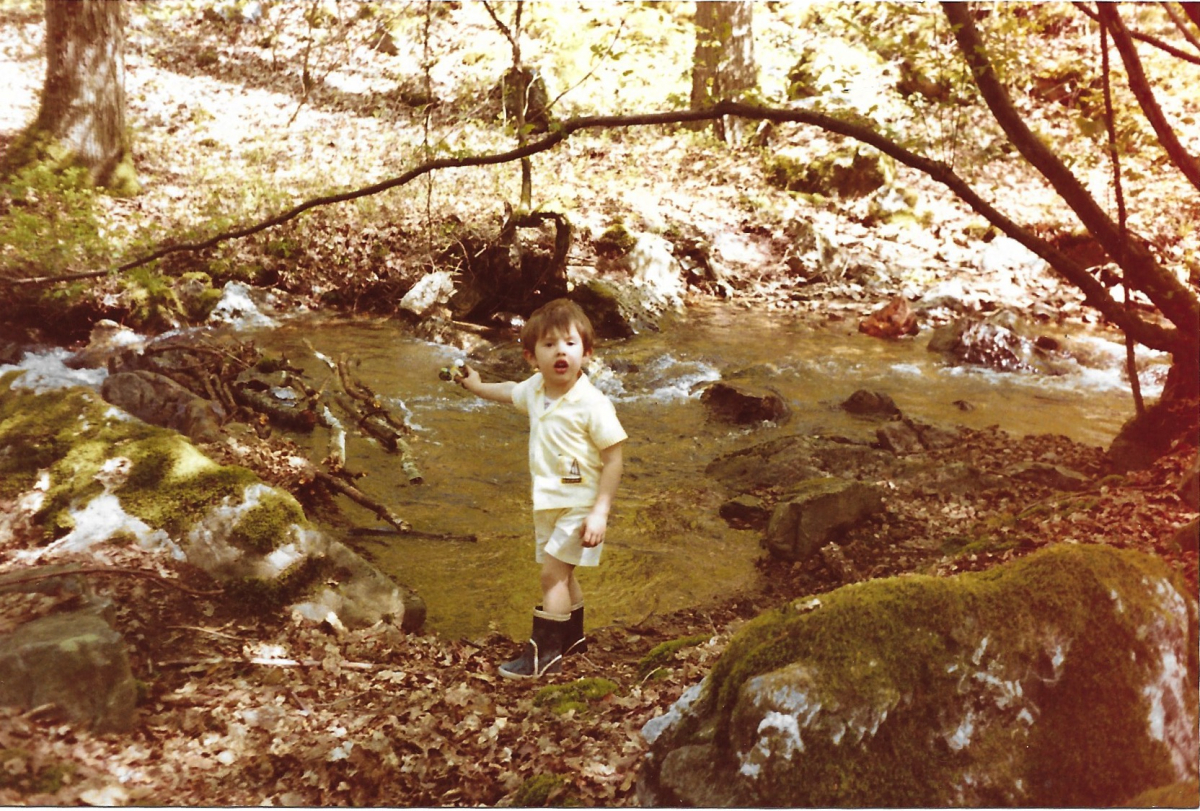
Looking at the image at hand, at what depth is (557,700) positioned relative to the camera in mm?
2955

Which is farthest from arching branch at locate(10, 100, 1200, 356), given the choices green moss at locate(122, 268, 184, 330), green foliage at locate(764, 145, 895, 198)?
green foliage at locate(764, 145, 895, 198)

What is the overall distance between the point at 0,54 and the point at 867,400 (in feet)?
46.3

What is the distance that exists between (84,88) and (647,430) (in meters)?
9.31

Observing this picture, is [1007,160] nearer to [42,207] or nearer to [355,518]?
[355,518]

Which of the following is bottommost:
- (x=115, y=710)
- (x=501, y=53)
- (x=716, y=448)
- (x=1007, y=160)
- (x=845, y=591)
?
(x=716, y=448)

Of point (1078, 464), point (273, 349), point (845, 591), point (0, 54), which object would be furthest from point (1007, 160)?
point (0, 54)

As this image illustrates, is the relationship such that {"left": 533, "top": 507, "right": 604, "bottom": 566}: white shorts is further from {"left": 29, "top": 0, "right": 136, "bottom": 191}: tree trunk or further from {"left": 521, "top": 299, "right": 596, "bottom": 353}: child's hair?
{"left": 29, "top": 0, "right": 136, "bottom": 191}: tree trunk

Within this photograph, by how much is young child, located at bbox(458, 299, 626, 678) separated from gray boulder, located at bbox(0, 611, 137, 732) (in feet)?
4.78

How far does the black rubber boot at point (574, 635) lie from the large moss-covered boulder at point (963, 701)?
4.65ft

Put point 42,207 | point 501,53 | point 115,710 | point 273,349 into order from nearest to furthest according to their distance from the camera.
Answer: point 115,710, point 273,349, point 42,207, point 501,53

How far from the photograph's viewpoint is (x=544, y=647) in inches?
136

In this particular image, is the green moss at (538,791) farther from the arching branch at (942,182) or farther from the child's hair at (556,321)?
the arching branch at (942,182)

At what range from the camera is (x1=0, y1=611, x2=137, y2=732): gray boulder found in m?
2.37

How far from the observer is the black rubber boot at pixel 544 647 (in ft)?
11.2
